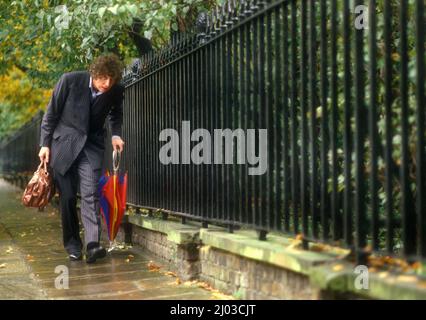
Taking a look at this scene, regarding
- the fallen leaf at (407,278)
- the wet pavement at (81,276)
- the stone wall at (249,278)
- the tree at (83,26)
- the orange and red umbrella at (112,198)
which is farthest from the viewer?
the orange and red umbrella at (112,198)

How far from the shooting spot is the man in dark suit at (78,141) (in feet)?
19.0

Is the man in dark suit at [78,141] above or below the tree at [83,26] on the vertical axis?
below

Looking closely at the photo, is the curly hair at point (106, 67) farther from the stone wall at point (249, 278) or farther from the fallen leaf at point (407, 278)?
the fallen leaf at point (407, 278)

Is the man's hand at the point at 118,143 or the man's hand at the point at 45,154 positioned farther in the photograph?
the man's hand at the point at 118,143

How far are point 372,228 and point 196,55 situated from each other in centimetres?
258

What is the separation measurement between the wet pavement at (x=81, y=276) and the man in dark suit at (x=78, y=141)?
305 millimetres

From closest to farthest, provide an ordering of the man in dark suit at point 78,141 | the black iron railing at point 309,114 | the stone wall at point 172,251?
1. the black iron railing at point 309,114
2. the stone wall at point 172,251
3. the man in dark suit at point 78,141

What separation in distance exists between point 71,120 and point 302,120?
2.91 metres

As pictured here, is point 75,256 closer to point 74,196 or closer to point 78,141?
point 74,196

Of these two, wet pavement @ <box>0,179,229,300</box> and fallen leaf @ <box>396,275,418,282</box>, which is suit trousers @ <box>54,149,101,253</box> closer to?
wet pavement @ <box>0,179,229,300</box>

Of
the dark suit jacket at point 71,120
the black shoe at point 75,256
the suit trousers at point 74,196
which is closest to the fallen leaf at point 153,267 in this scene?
the suit trousers at point 74,196

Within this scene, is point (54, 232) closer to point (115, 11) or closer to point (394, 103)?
point (115, 11)

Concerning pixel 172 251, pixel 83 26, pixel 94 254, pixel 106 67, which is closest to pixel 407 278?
pixel 172 251
